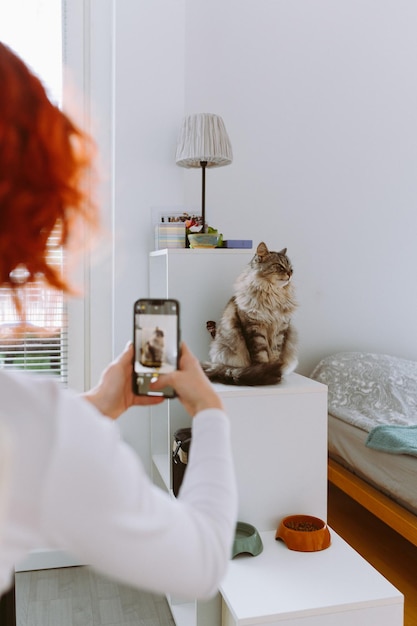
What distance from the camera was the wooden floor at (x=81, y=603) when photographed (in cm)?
206

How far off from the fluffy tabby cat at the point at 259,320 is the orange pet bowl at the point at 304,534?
1.46 feet

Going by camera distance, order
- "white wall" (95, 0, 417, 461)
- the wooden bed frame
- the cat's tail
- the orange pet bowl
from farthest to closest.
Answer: "white wall" (95, 0, 417, 461), the wooden bed frame, the cat's tail, the orange pet bowl

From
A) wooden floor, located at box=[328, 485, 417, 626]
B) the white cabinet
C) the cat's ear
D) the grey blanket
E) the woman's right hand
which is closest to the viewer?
the woman's right hand

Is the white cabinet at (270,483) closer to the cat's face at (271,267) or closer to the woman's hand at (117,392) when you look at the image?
the cat's face at (271,267)

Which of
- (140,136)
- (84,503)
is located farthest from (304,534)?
(140,136)

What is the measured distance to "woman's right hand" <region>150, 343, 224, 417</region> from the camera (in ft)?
2.44

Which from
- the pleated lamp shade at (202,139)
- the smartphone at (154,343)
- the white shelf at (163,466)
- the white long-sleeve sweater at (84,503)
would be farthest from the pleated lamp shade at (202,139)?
the white long-sleeve sweater at (84,503)

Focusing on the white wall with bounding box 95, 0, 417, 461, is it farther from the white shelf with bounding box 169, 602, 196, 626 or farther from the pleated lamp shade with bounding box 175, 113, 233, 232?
the white shelf with bounding box 169, 602, 196, 626

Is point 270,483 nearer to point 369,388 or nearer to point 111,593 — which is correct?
point 111,593

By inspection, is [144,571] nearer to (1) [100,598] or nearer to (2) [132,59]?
(1) [100,598]

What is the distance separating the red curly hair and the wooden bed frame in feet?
5.86

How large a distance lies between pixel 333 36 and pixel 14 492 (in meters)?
2.99

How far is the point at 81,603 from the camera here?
216 cm

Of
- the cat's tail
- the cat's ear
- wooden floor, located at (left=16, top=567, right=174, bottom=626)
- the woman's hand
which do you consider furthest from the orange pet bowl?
the woman's hand
